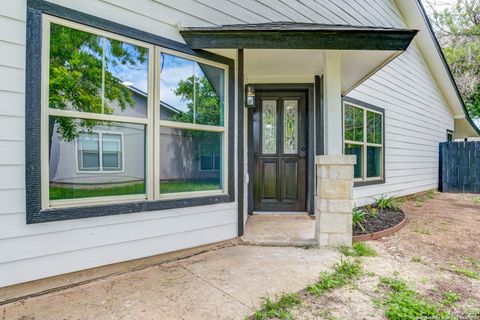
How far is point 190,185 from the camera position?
2.92 metres

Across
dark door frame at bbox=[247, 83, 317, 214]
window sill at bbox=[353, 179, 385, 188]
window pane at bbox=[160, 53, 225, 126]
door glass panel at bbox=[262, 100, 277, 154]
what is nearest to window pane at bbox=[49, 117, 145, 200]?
window pane at bbox=[160, 53, 225, 126]

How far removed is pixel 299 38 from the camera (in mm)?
2762

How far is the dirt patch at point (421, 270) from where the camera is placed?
187 cm

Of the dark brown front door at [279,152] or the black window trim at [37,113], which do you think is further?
the dark brown front door at [279,152]

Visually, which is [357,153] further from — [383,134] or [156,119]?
[156,119]

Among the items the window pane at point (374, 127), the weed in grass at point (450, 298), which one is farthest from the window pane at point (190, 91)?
the window pane at point (374, 127)

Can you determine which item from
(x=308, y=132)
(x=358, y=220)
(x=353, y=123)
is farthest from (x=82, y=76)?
(x=353, y=123)

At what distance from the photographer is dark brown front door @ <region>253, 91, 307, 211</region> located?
446 centimetres

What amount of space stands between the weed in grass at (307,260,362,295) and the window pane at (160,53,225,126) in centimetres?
190

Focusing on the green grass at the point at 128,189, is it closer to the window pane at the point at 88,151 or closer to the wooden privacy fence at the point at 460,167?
the window pane at the point at 88,151

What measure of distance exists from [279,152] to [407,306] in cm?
290

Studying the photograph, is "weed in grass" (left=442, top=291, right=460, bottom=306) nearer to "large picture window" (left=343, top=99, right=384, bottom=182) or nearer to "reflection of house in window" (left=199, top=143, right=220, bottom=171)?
"reflection of house in window" (left=199, top=143, right=220, bottom=171)

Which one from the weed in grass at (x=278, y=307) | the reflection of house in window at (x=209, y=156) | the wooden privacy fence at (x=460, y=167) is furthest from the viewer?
the wooden privacy fence at (x=460, y=167)

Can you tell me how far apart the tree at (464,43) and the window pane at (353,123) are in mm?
10864
